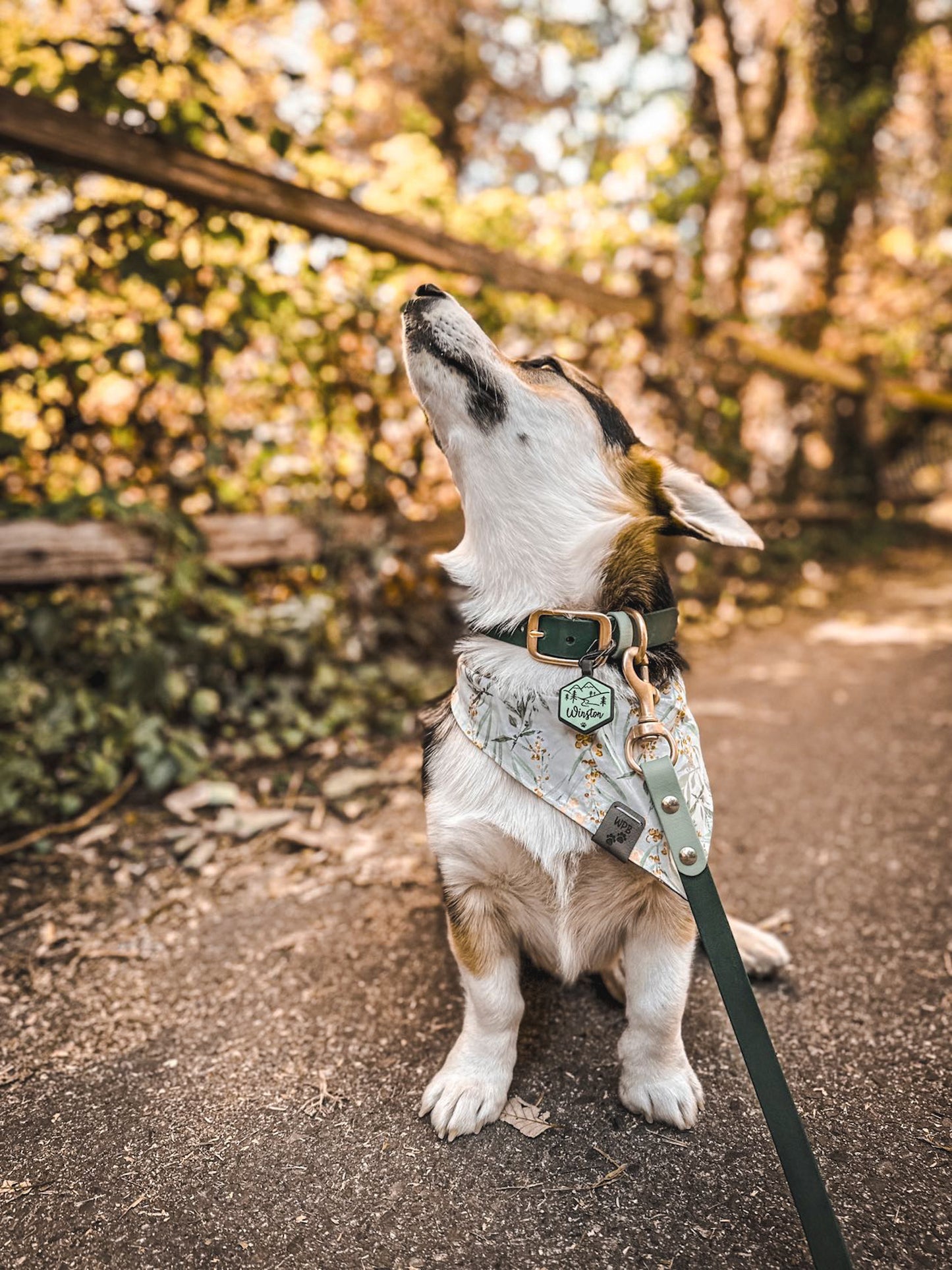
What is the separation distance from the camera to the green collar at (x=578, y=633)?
1.55m

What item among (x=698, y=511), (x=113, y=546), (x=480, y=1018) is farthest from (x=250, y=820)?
(x=698, y=511)

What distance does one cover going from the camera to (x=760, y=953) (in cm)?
201

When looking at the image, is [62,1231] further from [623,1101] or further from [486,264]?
[486,264]

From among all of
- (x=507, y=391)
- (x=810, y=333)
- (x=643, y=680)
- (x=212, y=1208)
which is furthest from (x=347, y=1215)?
(x=810, y=333)

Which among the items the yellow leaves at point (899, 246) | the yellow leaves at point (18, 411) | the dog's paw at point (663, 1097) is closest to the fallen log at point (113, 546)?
the yellow leaves at point (18, 411)

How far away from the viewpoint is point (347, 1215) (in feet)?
4.53

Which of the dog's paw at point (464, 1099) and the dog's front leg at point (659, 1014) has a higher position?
the dog's front leg at point (659, 1014)

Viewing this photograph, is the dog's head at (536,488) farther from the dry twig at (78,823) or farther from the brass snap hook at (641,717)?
the dry twig at (78,823)

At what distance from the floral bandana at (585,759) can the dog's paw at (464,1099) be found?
1.83ft

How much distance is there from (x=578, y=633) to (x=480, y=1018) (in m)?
0.80

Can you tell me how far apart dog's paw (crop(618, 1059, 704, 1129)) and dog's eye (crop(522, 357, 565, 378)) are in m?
1.53

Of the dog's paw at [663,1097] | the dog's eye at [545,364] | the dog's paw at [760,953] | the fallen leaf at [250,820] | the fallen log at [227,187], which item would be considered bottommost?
the fallen leaf at [250,820]

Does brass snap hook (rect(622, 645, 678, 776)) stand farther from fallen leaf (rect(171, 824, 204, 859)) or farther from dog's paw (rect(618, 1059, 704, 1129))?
fallen leaf (rect(171, 824, 204, 859))

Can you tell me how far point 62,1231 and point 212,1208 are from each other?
0.24 meters
